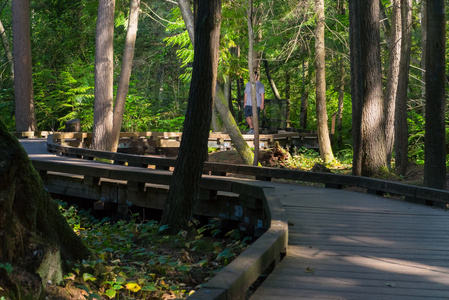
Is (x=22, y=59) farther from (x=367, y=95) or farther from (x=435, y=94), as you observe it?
(x=435, y=94)

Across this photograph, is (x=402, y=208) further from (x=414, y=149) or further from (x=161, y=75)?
(x=161, y=75)

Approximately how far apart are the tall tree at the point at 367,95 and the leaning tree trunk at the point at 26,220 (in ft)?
30.0

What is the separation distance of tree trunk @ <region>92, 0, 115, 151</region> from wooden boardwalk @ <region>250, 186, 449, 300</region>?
11235mm

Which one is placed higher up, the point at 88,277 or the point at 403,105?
the point at 403,105

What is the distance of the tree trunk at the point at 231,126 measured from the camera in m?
16.9

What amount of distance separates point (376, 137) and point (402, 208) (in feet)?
15.2

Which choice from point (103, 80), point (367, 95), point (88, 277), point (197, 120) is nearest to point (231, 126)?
point (367, 95)

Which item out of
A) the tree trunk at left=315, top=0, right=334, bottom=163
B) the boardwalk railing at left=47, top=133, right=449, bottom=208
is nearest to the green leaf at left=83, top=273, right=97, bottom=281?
the boardwalk railing at left=47, top=133, right=449, bottom=208

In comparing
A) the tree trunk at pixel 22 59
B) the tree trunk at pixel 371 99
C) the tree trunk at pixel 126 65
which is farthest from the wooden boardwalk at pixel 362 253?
the tree trunk at pixel 22 59

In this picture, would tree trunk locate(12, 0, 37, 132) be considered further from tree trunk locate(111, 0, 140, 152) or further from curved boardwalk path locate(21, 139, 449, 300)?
curved boardwalk path locate(21, 139, 449, 300)

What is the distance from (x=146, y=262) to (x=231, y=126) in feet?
33.9

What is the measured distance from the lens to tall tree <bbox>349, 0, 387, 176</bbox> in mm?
13391

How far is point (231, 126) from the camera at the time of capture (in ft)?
55.5

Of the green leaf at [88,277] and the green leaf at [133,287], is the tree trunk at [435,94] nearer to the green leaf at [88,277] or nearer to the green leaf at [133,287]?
the green leaf at [133,287]
